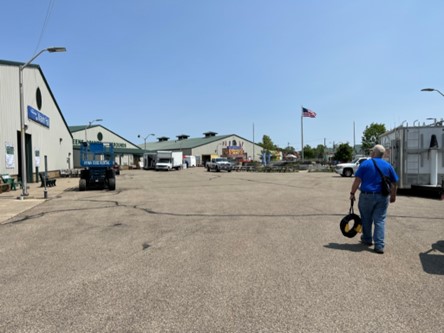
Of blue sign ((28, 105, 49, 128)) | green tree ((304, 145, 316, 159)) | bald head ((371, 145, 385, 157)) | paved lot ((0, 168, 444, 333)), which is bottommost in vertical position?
paved lot ((0, 168, 444, 333))

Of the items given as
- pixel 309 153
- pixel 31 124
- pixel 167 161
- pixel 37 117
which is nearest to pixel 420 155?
pixel 31 124

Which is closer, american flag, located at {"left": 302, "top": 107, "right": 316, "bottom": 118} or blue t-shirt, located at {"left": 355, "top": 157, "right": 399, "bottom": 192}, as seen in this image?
blue t-shirt, located at {"left": 355, "top": 157, "right": 399, "bottom": 192}

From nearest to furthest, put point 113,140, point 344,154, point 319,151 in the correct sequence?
point 113,140 → point 344,154 → point 319,151

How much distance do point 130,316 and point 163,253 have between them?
98.3 inches

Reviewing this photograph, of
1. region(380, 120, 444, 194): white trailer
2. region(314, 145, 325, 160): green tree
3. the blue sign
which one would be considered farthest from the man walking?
region(314, 145, 325, 160): green tree

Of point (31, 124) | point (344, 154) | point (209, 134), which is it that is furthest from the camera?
point (209, 134)

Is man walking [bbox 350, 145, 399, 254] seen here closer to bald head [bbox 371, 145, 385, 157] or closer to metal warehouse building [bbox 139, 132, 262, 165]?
bald head [bbox 371, 145, 385, 157]

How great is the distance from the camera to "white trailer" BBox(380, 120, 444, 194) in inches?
576

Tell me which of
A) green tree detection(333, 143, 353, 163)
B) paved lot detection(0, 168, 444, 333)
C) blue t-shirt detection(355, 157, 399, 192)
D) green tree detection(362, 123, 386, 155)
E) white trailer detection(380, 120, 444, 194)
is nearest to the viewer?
paved lot detection(0, 168, 444, 333)

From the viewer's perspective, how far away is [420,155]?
14.8m

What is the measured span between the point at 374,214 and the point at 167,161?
5163 centimetres

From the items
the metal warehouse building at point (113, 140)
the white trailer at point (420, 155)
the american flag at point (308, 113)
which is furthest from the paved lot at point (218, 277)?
the metal warehouse building at point (113, 140)

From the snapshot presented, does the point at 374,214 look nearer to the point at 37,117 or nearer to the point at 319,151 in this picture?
the point at 37,117

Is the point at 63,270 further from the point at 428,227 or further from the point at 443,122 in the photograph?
the point at 443,122
